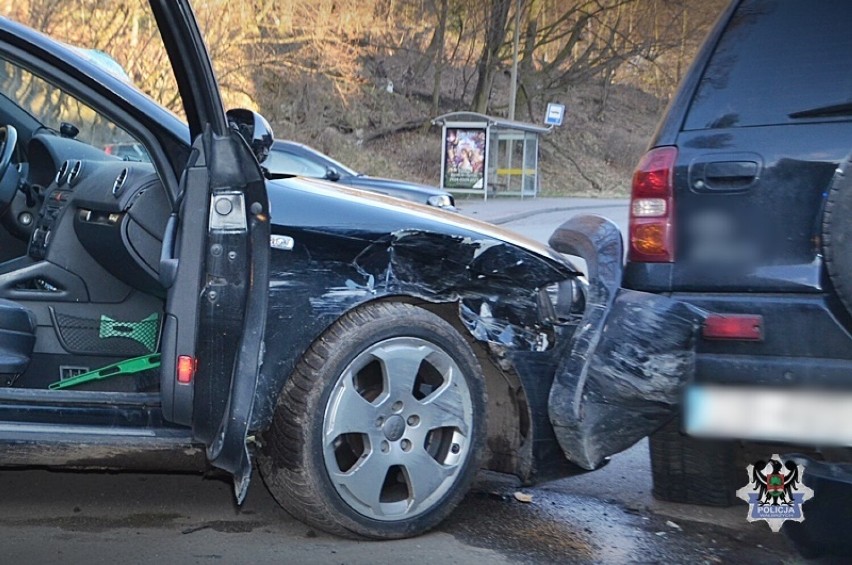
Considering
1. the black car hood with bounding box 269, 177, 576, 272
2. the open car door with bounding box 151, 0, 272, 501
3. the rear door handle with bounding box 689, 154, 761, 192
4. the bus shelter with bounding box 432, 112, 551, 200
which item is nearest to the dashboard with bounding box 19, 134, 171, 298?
the black car hood with bounding box 269, 177, 576, 272

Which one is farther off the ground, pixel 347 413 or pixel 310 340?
pixel 310 340

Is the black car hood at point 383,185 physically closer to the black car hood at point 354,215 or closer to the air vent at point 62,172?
the air vent at point 62,172

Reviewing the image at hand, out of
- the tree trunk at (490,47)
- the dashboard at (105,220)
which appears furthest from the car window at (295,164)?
the tree trunk at (490,47)

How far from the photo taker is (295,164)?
1359 cm

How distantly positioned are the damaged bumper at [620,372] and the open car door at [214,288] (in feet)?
3.95

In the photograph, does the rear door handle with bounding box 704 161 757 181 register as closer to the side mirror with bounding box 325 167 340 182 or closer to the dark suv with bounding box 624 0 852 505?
the dark suv with bounding box 624 0 852 505

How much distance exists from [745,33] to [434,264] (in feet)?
4.86

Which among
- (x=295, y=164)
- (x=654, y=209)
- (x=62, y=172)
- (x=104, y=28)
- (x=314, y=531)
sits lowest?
A: (x=314, y=531)

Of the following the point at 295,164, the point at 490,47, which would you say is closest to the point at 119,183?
the point at 295,164

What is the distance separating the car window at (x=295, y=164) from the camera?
43.9ft

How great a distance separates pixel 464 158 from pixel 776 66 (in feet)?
79.9

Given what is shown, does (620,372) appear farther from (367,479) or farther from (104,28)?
(104,28)

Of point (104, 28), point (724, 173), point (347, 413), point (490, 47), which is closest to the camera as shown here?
point (347, 413)

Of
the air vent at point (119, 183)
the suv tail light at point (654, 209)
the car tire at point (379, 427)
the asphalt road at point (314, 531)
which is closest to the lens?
the car tire at point (379, 427)
